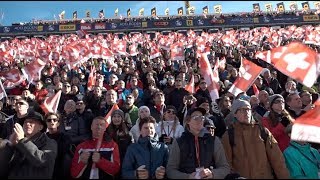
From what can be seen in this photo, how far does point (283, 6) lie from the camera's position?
6850 cm

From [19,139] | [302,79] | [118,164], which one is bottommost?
[118,164]

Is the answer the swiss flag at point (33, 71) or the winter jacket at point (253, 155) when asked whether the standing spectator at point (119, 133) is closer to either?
the winter jacket at point (253, 155)

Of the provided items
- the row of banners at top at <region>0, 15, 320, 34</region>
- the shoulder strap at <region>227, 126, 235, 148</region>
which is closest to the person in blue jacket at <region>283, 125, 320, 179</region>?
the shoulder strap at <region>227, 126, 235, 148</region>

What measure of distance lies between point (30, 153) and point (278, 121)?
3736mm

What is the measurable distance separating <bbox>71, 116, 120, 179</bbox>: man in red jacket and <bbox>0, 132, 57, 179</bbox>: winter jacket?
0.35 m

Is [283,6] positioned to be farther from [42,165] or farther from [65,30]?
[42,165]

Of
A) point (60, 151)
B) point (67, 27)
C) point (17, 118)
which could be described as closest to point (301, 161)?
point (60, 151)

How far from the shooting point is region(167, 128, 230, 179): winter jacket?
4781 millimetres

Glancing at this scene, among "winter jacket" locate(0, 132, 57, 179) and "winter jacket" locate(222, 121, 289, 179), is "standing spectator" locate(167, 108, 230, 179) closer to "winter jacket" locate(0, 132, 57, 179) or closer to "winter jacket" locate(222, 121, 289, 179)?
"winter jacket" locate(222, 121, 289, 179)

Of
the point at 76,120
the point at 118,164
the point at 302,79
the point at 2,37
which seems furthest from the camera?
the point at 2,37

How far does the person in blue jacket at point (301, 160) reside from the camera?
5050mm

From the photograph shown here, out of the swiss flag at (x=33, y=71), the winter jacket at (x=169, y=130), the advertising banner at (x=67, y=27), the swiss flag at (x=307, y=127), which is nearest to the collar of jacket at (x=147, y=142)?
the winter jacket at (x=169, y=130)

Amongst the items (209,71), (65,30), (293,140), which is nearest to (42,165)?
(293,140)

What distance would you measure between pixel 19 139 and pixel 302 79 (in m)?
4.13
